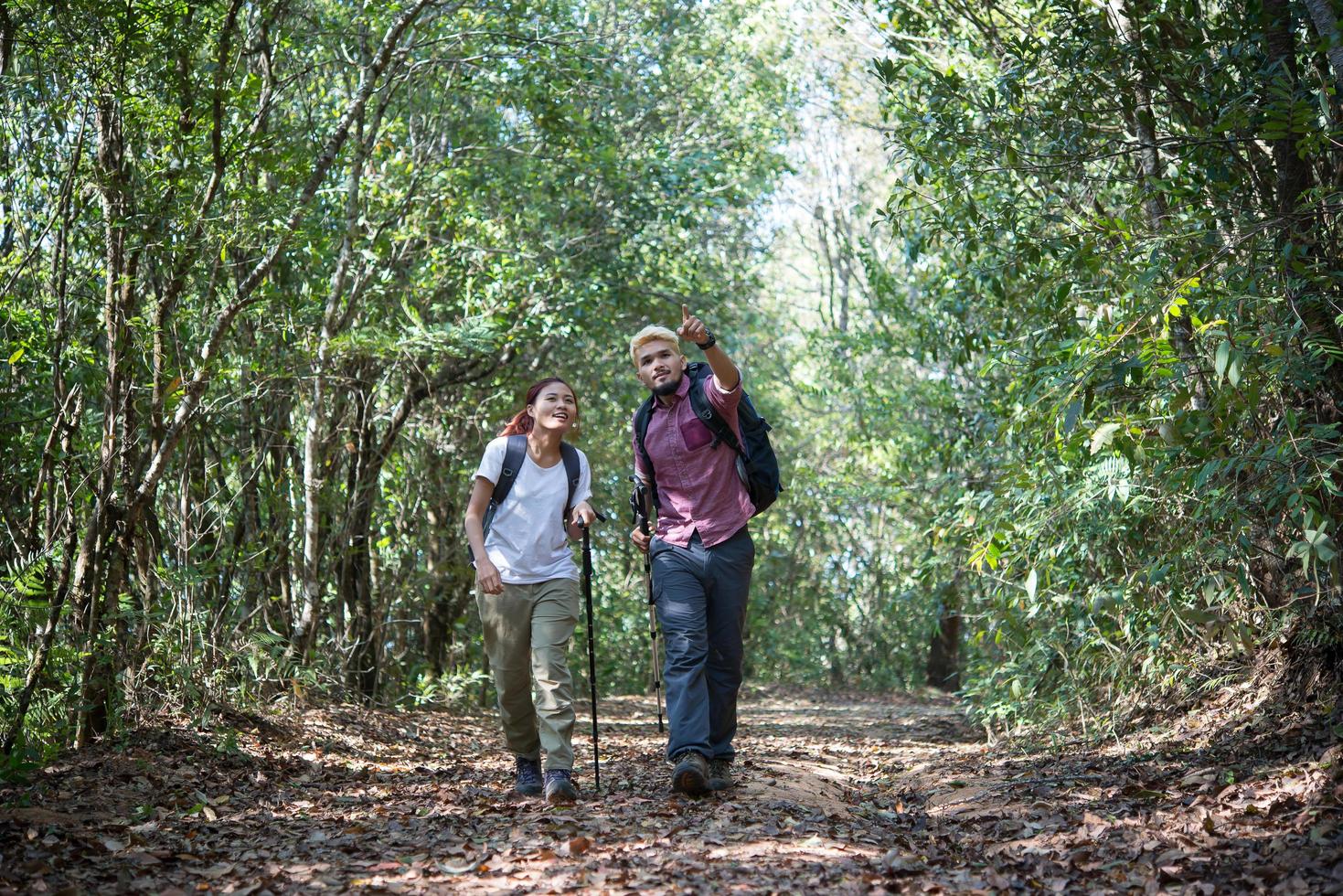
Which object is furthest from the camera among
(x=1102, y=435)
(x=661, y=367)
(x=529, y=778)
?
(x=529, y=778)

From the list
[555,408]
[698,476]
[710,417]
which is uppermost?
[555,408]

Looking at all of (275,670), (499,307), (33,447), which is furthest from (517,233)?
(33,447)

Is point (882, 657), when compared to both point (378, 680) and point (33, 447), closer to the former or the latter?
point (378, 680)

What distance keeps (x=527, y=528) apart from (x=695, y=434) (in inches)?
37.8

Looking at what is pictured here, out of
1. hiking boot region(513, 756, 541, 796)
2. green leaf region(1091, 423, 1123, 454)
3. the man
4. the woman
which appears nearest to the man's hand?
the man

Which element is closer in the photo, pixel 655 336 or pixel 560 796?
pixel 560 796

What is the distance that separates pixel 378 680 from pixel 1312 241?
8215 mm

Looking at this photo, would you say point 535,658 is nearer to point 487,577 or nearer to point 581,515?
point 487,577

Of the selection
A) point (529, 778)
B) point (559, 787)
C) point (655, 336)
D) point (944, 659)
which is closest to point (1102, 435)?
point (655, 336)

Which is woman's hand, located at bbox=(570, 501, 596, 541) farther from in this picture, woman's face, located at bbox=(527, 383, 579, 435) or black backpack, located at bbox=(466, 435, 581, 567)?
woman's face, located at bbox=(527, 383, 579, 435)

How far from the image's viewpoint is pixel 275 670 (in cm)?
890

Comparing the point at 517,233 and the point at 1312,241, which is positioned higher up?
the point at 517,233

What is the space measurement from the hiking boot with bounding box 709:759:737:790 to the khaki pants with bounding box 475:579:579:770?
28.9 inches

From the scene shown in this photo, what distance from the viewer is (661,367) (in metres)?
6.11
